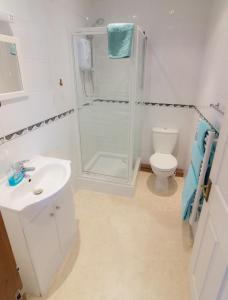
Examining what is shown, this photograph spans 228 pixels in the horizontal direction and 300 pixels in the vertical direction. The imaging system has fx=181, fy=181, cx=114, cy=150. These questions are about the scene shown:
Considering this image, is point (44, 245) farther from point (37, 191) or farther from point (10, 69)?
point (10, 69)

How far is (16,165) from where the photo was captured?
1.34m

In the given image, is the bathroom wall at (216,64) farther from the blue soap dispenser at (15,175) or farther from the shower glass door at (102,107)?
the blue soap dispenser at (15,175)

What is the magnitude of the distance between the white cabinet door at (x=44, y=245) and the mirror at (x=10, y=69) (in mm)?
852

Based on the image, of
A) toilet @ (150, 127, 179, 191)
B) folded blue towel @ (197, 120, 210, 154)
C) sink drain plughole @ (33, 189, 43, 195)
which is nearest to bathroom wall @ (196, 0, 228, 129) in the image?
folded blue towel @ (197, 120, 210, 154)

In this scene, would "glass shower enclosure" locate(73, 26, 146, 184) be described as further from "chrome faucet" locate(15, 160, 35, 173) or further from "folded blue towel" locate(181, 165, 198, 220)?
"chrome faucet" locate(15, 160, 35, 173)

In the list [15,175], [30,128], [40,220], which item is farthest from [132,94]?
[40,220]

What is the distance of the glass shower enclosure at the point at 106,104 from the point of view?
1971mm

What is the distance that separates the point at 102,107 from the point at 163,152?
→ 109cm

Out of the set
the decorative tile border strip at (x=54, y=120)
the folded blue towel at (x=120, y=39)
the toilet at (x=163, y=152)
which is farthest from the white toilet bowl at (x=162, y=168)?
the folded blue towel at (x=120, y=39)

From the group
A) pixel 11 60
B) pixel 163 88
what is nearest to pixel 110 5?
pixel 163 88

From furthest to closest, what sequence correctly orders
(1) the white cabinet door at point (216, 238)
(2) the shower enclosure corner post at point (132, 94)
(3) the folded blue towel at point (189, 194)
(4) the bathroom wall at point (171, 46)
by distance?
(4) the bathroom wall at point (171, 46) < (2) the shower enclosure corner post at point (132, 94) < (3) the folded blue towel at point (189, 194) < (1) the white cabinet door at point (216, 238)

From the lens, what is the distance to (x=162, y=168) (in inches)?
87.4

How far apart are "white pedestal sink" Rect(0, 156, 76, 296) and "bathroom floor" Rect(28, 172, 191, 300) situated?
168mm

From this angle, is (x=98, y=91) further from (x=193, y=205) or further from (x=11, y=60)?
(x=193, y=205)
